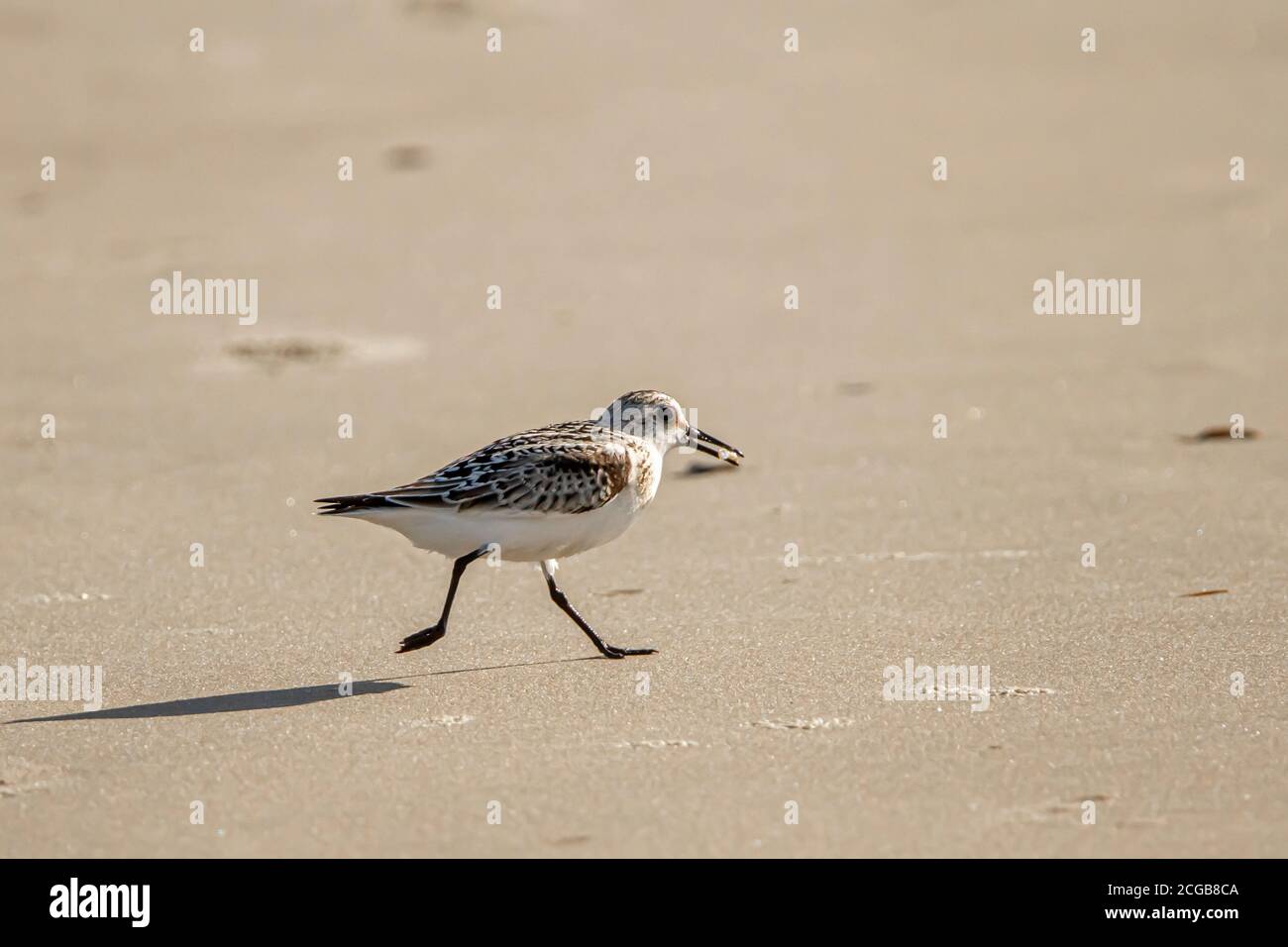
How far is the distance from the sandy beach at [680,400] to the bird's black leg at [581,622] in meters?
0.07

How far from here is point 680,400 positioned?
9.14 metres

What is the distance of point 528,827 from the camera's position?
4402mm

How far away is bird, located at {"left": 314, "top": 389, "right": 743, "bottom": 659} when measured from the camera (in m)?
5.91

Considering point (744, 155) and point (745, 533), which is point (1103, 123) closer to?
point (744, 155)

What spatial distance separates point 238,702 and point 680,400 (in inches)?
164

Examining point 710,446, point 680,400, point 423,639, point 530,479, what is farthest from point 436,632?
point 680,400

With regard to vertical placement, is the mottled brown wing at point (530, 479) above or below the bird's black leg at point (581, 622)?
above

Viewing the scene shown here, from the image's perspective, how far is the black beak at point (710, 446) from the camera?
687cm

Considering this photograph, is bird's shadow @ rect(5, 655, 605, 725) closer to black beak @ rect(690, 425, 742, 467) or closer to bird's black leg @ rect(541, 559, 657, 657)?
bird's black leg @ rect(541, 559, 657, 657)

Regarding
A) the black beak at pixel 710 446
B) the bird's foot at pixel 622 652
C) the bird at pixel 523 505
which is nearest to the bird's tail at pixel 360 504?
the bird at pixel 523 505

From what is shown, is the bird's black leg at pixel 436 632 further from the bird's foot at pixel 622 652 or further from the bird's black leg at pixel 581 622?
the bird's foot at pixel 622 652

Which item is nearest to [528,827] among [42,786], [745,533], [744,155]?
[42,786]

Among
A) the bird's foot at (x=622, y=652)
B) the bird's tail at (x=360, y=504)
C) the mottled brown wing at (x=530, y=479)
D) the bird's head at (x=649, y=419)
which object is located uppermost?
the bird's head at (x=649, y=419)

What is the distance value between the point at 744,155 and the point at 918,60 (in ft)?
8.04
